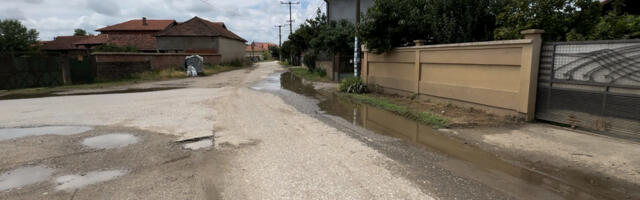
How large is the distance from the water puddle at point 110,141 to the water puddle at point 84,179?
58.0 inches

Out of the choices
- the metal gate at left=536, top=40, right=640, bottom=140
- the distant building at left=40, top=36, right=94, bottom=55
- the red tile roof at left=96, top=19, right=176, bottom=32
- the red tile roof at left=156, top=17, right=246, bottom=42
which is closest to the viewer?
the metal gate at left=536, top=40, right=640, bottom=140

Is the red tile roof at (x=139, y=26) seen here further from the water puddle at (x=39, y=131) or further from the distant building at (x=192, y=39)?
the water puddle at (x=39, y=131)

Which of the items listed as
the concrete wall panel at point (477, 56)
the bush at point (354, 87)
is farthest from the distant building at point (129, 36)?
the concrete wall panel at point (477, 56)

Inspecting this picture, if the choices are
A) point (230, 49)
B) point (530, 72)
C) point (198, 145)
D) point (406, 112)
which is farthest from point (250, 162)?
point (230, 49)

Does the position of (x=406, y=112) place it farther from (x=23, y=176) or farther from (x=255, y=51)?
(x=255, y=51)

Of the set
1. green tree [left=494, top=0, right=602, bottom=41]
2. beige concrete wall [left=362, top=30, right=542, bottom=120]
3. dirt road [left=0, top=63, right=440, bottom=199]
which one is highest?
green tree [left=494, top=0, right=602, bottom=41]

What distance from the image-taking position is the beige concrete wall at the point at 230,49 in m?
43.3

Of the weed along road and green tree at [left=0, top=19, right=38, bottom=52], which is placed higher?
green tree at [left=0, top=19, right=38, bottom=52]

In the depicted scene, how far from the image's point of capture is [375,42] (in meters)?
13.4

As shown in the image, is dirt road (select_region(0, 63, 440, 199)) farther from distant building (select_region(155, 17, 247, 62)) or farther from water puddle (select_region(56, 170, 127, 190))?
distant building (select_region(155, 17, 247, 62))

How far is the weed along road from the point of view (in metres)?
3.99

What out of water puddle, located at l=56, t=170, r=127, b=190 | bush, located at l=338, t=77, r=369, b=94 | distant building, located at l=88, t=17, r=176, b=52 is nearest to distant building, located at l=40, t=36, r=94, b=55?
distant building, located at l=88, t=17, r=176, b=52

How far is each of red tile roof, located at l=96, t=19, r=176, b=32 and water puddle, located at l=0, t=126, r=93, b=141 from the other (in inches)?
1852

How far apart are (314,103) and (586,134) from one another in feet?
24.5
